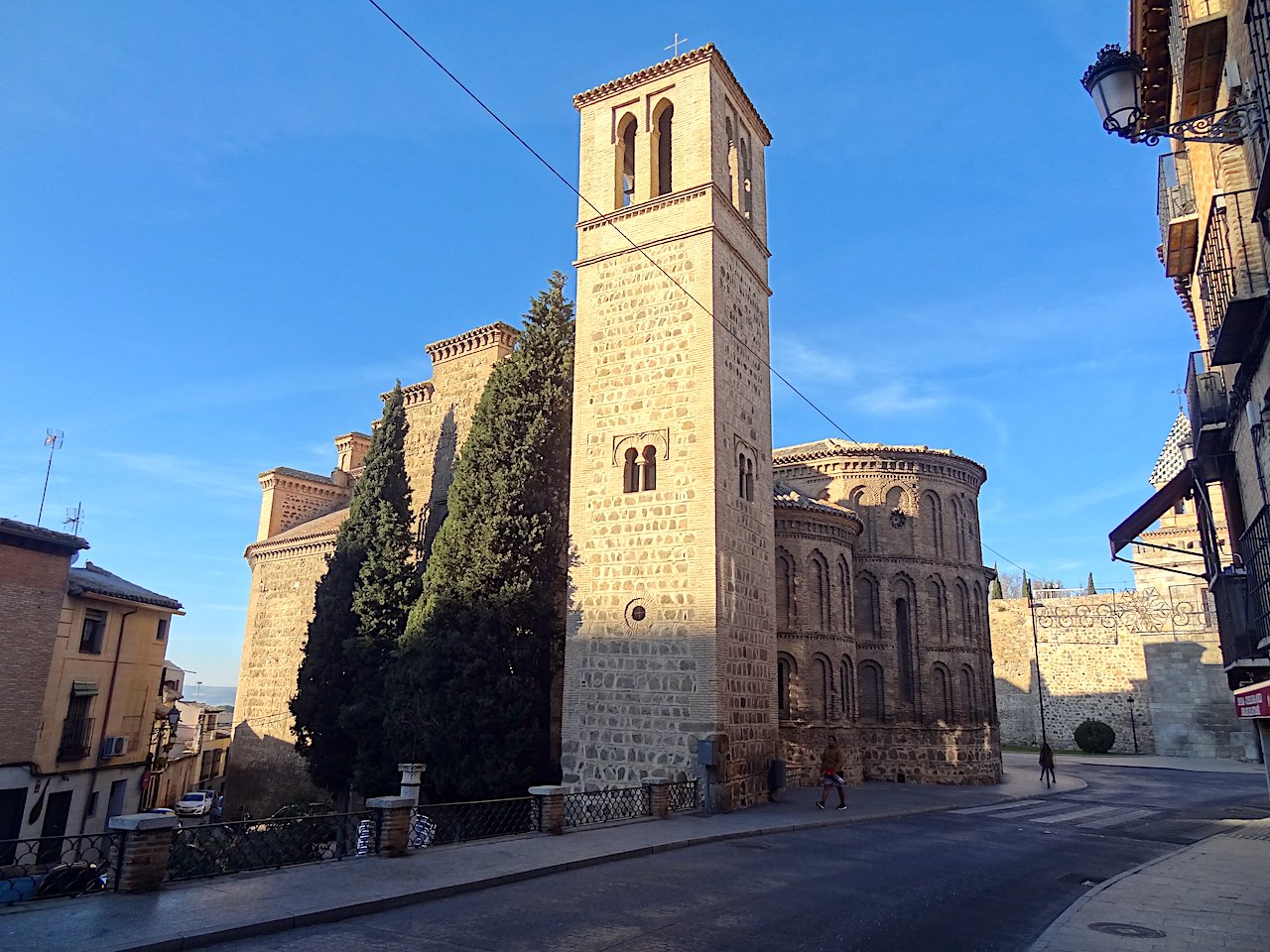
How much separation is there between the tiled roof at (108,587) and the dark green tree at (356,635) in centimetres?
505

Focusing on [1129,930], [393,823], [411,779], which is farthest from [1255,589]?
[411,779]

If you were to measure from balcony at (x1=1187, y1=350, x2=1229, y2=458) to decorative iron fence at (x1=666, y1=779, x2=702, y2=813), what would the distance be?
934 centimetres

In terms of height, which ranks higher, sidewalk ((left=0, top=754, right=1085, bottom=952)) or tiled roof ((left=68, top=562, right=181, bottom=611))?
tiled roof ((left=68, top=562, right=181, bottom=611))

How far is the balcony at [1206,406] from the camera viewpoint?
9953 mm

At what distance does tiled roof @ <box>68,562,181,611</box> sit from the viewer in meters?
19.6

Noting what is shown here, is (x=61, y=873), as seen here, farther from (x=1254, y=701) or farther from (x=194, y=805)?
(x=194, y=805)

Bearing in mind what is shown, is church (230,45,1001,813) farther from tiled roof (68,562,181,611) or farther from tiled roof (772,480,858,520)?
tiled roof (68,562,181,611)

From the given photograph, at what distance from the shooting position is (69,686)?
19328 millimetres

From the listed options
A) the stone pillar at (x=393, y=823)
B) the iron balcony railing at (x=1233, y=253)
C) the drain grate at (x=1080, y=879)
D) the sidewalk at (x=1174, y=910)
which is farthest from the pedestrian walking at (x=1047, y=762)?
the stone pillar at (x=393, y=823)

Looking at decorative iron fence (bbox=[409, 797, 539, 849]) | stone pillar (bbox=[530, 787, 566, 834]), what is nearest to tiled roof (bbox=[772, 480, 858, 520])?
decorative iron fence (bbox=[409, 797, 539, 849])

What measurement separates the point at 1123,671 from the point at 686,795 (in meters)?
32.4

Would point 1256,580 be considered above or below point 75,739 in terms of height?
above

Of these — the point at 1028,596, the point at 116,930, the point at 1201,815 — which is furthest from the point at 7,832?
the point at 1028,596

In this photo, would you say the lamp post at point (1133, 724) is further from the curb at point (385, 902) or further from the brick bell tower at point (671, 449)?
the curb at point (385, 902)
